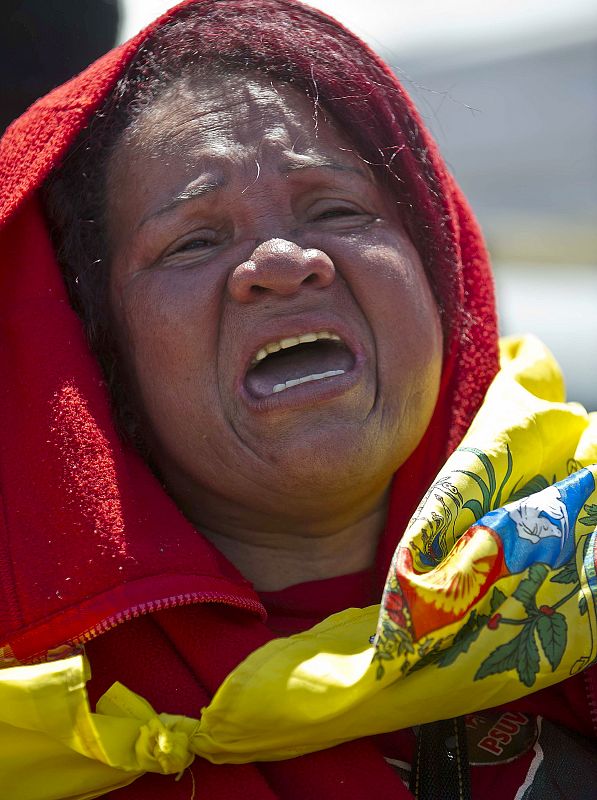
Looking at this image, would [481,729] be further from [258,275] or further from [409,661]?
[258,275]

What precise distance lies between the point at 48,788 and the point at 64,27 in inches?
59.8

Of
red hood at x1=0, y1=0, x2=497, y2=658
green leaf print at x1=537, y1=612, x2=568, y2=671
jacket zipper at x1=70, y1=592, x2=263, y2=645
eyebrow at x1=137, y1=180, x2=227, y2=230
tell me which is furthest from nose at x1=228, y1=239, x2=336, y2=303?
green leaf print at x1=537, y1=612, x2=568, y2=671

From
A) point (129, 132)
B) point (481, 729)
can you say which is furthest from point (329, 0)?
point (481, 729)

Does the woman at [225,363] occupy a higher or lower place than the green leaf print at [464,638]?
higher

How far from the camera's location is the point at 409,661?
1.16 meters

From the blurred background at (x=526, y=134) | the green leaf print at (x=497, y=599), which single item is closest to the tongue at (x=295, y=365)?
the green leaf print at (x=497, y=599)

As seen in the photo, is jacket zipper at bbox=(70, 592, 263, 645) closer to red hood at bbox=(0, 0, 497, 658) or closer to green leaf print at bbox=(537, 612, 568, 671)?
red hood at bbox=(0, 0, 497, 658)

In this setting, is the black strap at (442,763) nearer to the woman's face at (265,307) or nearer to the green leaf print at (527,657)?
the green leaf print at (527,657)

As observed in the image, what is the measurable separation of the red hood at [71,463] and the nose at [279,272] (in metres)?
0.27

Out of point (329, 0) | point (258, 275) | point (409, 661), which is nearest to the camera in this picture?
point (409, 661)

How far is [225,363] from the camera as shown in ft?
4.63

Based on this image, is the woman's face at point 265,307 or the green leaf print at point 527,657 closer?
the green leaf print at point 527,657

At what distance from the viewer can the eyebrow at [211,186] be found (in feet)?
4.76

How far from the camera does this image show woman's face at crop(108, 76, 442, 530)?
1393 mm
